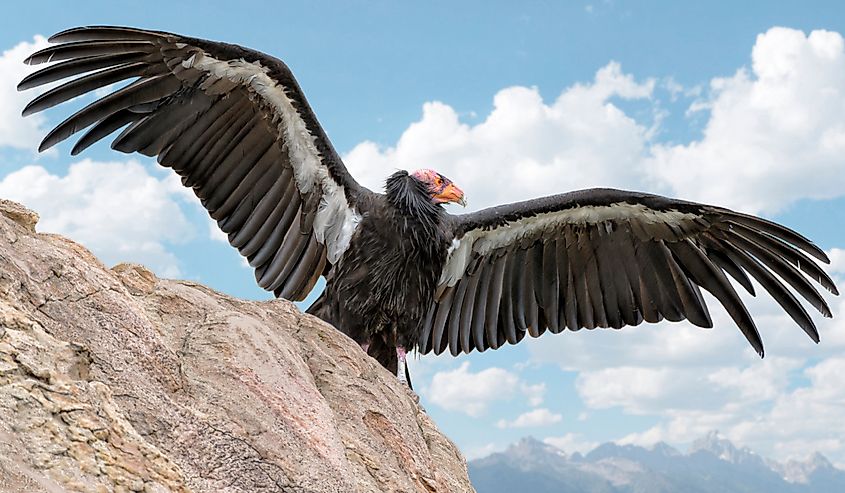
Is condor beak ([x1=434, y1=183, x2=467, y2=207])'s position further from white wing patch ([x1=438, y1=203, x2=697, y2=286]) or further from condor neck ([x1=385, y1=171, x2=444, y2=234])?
white wing patch ([x1=438, y1=203, x2=697, y2=286])

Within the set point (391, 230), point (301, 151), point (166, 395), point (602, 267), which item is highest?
point (602, 267)

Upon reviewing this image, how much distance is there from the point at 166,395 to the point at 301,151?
4.85 m

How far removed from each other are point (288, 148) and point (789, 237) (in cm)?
522

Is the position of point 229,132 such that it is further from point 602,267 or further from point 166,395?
point 166,395

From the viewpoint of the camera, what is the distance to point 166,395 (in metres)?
4.85

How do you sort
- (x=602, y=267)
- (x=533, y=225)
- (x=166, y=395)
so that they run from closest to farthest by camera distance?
(x=166, y=395) → (x=533, y=225) → (x=602, y=267)

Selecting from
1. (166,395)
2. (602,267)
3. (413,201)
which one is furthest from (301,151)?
(166,395)

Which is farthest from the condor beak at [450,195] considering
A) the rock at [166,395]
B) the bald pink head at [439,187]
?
the rock at [166,395]

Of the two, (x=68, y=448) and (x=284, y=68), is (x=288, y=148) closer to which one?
(x=284, y=68)

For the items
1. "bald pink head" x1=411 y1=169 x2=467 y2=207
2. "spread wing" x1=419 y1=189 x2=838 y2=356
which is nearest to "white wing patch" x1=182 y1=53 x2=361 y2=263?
"bald pink head" x1=411 y1=169 x2=467 y2=207

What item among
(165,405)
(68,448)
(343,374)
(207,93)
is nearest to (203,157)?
(207,93)

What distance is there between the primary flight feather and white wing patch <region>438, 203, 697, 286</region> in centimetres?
2

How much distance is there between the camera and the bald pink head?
9.73 metres

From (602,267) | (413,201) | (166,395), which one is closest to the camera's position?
(166,395)
